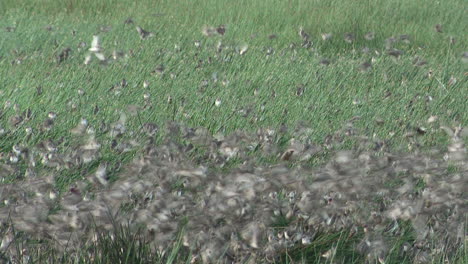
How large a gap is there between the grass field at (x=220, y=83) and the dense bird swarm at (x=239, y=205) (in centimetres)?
8

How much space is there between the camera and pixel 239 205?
124 inches

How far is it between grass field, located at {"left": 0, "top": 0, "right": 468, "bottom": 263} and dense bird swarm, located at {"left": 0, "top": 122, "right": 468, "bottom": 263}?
78 millimetres

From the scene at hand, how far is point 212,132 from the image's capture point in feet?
16.2

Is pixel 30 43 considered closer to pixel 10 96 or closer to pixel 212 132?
pixel 10 96

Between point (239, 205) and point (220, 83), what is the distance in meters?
2.91

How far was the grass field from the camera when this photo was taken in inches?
170

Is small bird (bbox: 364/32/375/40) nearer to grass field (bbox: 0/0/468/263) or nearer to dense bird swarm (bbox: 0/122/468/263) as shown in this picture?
grass field (bbox: 0/0/468/263)

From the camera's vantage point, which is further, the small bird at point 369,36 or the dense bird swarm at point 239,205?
the small bird at point 369,36

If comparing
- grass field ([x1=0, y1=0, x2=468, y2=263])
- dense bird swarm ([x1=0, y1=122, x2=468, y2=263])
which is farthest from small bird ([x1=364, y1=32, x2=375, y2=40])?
dense bird swarm ([x1=0, y1=122, x2=468, y2=263])

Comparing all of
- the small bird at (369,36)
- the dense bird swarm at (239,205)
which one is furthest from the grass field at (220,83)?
the small bird at (369,36)

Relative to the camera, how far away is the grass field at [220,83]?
431cm

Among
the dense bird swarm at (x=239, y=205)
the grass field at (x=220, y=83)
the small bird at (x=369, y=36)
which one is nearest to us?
the dense bird swarm at (x=239, y=205)

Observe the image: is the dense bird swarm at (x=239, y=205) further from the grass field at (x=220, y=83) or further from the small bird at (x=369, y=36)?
the small bird at (x=369, y=36)

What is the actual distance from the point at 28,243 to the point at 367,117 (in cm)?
291
